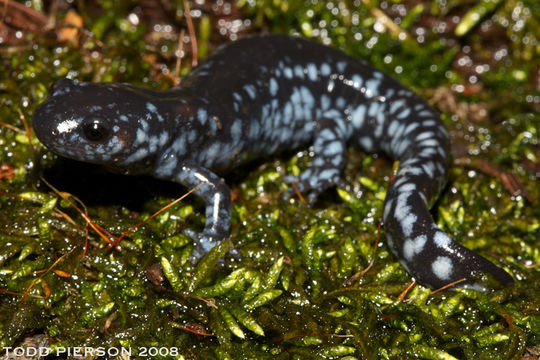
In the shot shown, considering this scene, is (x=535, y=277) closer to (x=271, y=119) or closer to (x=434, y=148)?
(x=434, y=148)

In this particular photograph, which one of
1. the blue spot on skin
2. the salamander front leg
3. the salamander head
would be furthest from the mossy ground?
the blue spot on skin

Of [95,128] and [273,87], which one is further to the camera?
[273,87]

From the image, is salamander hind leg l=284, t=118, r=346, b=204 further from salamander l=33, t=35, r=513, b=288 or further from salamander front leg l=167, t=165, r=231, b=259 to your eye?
salamander front leg l=167, t=165, r=231, b=259

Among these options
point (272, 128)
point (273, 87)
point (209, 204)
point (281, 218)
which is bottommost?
point (209, 204)

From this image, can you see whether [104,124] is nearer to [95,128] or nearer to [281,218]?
[95,128]

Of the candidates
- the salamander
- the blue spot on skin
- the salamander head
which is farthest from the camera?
the blue spot on skin

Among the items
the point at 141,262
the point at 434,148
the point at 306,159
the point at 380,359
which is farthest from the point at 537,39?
the point at 141,262

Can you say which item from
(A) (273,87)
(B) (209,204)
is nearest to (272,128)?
(A) (273,87)
